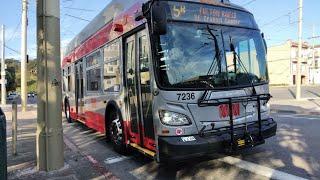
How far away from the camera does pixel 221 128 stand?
667 cm

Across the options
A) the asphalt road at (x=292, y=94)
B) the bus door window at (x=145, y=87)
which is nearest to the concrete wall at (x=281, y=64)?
the asphalt road at (x=292, y=94)

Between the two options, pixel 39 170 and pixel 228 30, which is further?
pixel 39 170

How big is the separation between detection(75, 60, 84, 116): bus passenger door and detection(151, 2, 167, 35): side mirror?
693cm

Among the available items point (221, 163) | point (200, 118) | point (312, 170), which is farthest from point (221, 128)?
point (312, 170)

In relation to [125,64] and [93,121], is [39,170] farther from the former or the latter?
[93,121]

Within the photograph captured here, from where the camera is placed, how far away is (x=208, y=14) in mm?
6926

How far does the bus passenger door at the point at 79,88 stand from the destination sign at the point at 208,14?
6.63 m

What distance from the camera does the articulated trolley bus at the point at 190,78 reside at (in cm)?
638

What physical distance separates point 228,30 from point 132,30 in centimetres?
172

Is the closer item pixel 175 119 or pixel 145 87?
pixel 175 119

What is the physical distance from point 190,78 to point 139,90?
4.10 ft

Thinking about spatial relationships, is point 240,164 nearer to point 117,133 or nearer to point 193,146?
point 193,146

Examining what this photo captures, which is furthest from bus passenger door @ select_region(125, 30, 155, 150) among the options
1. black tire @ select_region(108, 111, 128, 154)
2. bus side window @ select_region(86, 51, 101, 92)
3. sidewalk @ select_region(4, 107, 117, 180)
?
bus side window @ select_region(86, 51, 101, 92)

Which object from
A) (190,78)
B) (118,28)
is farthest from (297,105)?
(190,78)
